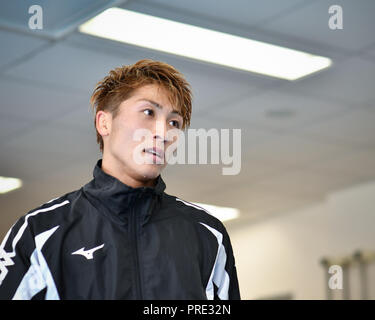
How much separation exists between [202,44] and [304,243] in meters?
3.20

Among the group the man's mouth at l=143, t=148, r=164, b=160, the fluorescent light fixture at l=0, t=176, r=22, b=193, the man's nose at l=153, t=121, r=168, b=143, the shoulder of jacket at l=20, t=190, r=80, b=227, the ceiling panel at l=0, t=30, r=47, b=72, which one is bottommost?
the shoulder of jacket at l=20, t=190, r=80, b=227

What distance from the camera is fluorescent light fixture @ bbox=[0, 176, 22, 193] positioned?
4773 mm

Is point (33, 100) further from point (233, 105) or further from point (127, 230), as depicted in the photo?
point (127, 230)

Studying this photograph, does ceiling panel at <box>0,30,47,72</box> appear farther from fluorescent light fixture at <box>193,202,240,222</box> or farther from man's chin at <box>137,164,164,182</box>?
fluorescent light fixture at <box>193,202,240,222</box>

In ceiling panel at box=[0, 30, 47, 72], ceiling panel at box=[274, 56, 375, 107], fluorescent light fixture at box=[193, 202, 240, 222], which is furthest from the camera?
fluorescent light fixture at box=[193, 202, 240, 222]

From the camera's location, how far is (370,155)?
4457 mm

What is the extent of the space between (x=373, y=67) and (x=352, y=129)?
83 cm

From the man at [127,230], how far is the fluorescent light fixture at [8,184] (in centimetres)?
365

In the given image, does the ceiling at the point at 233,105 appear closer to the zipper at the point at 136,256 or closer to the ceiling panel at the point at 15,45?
the ceiling panel at the point at 15,45

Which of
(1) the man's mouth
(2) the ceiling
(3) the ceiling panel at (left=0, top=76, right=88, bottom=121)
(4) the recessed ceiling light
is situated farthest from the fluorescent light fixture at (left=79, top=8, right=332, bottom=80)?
(1) the man's mouth

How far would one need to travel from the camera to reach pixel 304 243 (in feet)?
19.0

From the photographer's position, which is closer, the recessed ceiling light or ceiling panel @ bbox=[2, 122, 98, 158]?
the recessed ceiling light
